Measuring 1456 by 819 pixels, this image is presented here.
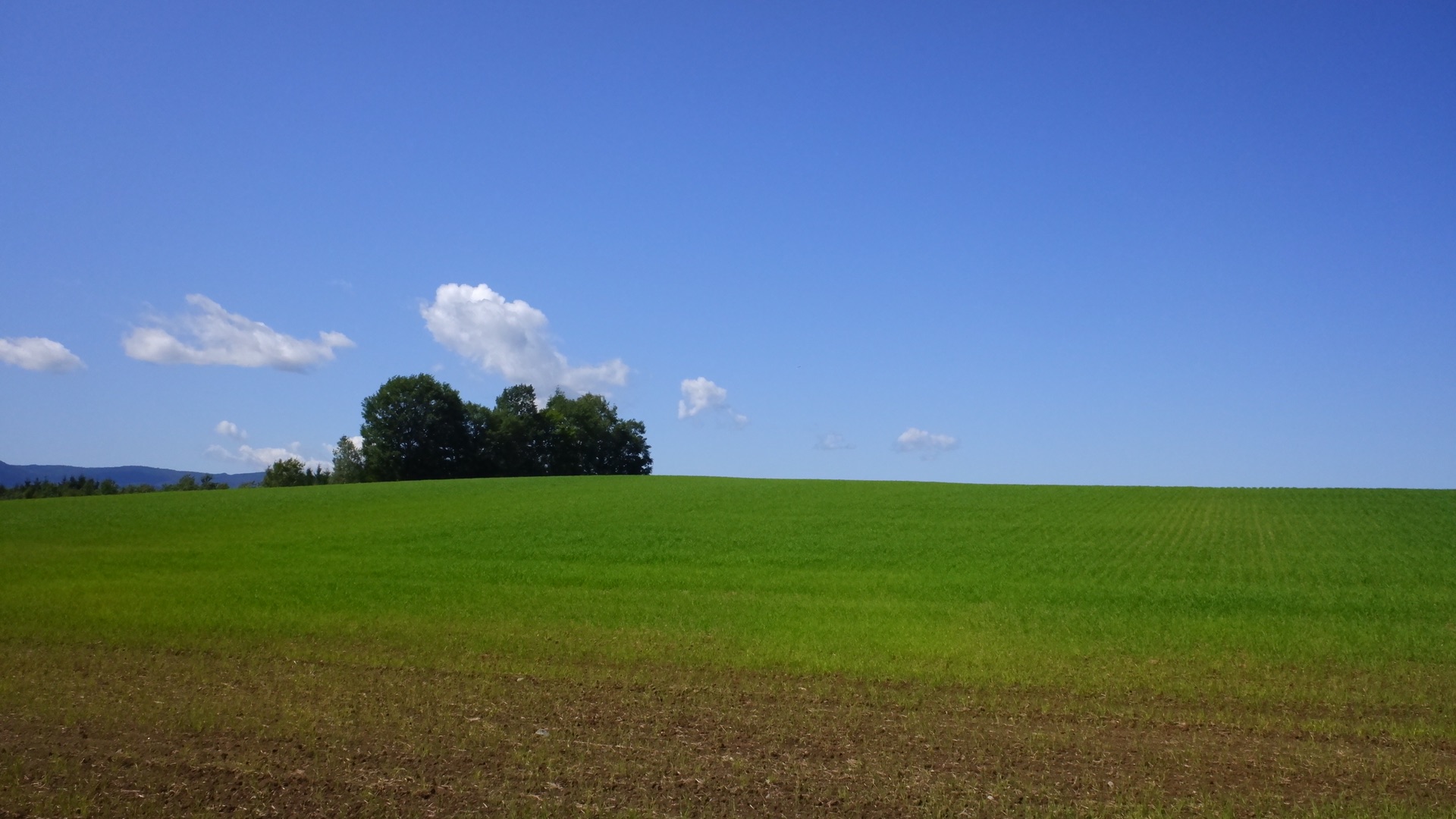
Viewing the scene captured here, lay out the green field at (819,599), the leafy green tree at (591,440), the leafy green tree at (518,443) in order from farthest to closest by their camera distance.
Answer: the leafy green tree at (591,440)
the leafy green tree at (518,443)
the green field at (819,599)

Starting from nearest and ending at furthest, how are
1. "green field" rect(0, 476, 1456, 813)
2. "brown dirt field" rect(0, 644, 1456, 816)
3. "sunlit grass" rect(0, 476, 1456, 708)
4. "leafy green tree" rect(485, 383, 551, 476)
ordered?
"brown dirt field" rect(0, 644, 1456, 816)
"green field" rect(0, 476, 1456, 813)
"sunlit grass" rect(0, 476, 1456, 708)
"leafy green tree" rect(485, 383, 551, 476)

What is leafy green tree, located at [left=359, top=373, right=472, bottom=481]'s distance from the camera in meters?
76.0

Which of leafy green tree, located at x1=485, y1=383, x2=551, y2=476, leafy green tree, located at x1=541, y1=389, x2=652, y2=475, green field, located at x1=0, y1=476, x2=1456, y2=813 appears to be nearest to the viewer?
green field, located at x1=0, y1=476, x2=1456, y2=813

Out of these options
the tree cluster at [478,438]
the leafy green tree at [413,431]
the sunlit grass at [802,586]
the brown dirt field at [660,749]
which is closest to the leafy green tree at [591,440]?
the tree cluster at [478,438]

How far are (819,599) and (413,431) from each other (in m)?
64.2

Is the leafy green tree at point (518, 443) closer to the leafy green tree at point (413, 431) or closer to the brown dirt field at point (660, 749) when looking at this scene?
the leafy green tree at point (413, 431)

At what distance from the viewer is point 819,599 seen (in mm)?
19938

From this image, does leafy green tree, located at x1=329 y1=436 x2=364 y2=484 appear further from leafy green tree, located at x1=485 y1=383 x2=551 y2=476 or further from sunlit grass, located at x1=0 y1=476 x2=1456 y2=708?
sunlit grass, located at x1=0 y1=476 x2=1456 y2=708

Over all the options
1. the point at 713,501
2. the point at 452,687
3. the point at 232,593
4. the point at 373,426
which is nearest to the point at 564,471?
the point at 373,426

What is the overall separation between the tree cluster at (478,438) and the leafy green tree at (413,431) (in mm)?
64

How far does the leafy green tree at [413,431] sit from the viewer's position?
249 feet

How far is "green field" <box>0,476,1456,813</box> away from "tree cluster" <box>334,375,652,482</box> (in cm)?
3918

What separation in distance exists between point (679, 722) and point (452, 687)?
3598 millimetres

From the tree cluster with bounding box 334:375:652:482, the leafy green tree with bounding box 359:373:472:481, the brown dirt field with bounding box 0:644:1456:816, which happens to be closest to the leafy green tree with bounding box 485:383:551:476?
the tree cluster with bounding box 334:375:652:482
